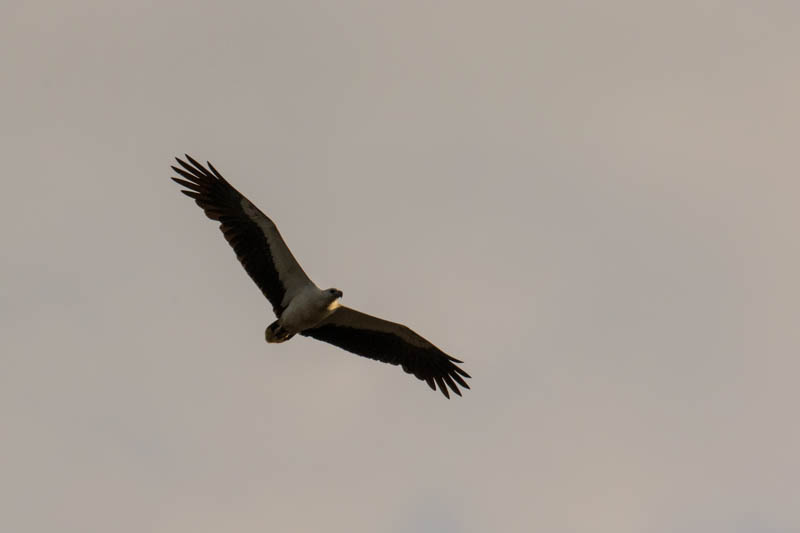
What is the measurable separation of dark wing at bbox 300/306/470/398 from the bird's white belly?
0.77 meters

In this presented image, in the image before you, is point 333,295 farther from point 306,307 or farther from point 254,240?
point 254,240

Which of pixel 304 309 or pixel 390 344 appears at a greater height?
pixel 390 344

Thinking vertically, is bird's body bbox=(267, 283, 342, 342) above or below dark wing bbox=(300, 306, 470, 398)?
below

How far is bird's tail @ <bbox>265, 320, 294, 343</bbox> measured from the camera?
83.4 feet

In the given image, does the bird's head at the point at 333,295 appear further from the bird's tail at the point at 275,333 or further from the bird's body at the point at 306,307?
the bird's tail at the point at 275,333

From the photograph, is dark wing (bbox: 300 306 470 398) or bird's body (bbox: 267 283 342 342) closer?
bird's body (bbox: 267 283 342 342)

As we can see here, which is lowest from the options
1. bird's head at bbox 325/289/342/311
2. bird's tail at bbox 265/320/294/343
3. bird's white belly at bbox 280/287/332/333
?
bird's tail at bbox 265/320/294/343

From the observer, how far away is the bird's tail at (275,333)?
2541 cm

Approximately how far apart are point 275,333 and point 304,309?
0.77 metres

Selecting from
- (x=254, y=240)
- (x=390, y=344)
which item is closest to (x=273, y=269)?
(x=254, y=240)

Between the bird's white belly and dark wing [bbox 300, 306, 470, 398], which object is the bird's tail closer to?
the bird's white belly

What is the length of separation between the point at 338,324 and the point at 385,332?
3.41ft

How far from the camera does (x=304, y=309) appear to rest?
83.0ft

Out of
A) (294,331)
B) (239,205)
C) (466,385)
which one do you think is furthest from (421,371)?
(239,205)
